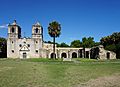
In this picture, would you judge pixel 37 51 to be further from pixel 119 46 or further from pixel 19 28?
pixel 119 46

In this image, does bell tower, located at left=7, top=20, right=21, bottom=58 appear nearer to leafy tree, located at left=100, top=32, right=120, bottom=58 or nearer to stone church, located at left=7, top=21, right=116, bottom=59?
stone church, located at left=7, top=21, right=116, bottom=59

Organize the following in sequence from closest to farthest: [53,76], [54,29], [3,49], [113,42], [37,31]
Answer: [53,76] → [54,29] → [37,31] → [3,49] → [113,42]

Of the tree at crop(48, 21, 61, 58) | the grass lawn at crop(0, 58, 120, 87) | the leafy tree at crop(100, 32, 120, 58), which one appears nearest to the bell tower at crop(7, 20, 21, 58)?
the tree at crop(48, 21, 61, 58)

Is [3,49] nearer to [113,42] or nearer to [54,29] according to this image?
[54,29]

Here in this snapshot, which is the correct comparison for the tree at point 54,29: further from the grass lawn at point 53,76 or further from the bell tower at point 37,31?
→ the grass lawn at point 53,76

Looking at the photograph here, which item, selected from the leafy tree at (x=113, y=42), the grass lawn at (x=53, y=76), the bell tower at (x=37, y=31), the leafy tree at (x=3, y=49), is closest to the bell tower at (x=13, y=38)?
the bell tower at (x=37, y=31)

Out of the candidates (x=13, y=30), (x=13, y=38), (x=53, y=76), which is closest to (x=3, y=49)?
(x=13, y=38)

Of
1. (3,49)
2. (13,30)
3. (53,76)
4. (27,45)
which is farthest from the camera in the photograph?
(3,49)

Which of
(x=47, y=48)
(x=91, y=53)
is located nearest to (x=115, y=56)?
(x=91, y=53)

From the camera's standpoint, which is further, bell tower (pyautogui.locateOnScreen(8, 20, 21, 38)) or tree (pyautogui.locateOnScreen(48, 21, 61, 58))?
bell tower (pyautogui.locateOnScreen(8, 20, 21, 38))

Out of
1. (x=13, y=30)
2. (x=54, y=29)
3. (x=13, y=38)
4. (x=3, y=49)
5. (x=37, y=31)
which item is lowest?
(x=3, y=49)

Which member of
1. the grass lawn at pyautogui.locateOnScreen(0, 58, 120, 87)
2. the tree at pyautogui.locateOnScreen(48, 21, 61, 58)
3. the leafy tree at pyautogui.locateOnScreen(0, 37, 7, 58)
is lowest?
the grass lawn at pyautogui.locateOnScreen(0, 58, 120, 87)

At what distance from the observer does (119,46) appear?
67.2 meters

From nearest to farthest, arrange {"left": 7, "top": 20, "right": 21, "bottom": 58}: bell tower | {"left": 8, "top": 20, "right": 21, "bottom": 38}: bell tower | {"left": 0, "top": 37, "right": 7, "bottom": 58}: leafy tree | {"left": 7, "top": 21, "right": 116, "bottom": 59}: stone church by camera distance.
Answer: {"left": 7, "top": 21, "right": 116, "bottom": 59}: stone church < {"left": 7, "top": 20, "right": 21, "bottom": 58}: bell tower < {"left": 8, "top": 20, "right": 21, "bottom": 38}: bell tower < {"left": 0, "top": 37, "right": 7, "bottom": 58}: leafy tree
